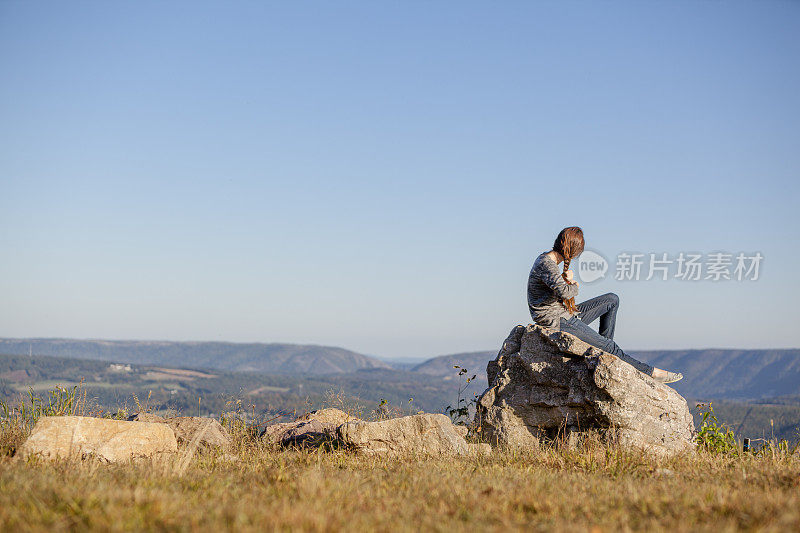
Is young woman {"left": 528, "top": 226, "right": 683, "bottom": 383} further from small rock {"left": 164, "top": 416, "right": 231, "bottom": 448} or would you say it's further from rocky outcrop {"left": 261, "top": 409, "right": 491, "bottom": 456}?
small rock {"left": 164, "top": 416, "right": 231, "bottom": 448}

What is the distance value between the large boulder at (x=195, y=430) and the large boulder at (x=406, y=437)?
1.69 meters

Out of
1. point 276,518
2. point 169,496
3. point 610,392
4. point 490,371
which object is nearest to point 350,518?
point 276,518

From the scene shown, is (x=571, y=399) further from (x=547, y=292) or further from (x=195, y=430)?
(x=195, y=430)

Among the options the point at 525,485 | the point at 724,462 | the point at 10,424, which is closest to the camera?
the point at 525,485

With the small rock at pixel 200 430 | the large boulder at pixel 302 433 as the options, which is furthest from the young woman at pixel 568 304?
the small rock at pixel 200 430

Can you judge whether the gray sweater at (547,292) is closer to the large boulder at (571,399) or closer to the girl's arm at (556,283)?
the girl's arm at (556,283)

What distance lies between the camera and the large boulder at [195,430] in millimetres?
8094

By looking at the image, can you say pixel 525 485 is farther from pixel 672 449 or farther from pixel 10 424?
pixel 10 424

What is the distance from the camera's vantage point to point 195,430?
8.64 metres

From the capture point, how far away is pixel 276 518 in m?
4.02

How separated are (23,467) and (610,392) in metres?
7.22

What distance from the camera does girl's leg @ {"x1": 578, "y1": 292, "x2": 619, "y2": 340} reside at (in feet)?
32.6

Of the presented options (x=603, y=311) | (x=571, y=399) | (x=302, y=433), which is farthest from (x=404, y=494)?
(x=603, y=311)

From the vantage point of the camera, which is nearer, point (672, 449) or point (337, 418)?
point (672, 449)
